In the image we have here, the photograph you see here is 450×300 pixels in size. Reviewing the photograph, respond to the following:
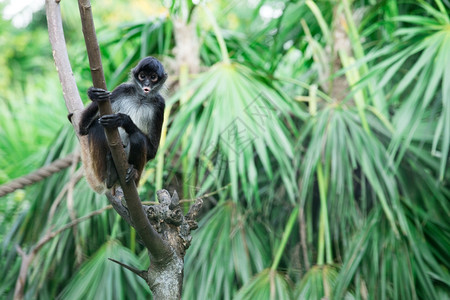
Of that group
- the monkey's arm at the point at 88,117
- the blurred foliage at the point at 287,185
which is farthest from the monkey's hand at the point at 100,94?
the blurred foliage at the point at 287,185

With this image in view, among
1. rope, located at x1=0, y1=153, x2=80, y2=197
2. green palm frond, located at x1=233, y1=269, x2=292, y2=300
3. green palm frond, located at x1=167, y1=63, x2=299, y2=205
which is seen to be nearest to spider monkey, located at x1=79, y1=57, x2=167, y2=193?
green palm frond, located at x1=167, y1=63, x2=299, y2=205

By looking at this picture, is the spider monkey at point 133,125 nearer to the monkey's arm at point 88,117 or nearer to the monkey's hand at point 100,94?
the monkey's arm at point 88,117

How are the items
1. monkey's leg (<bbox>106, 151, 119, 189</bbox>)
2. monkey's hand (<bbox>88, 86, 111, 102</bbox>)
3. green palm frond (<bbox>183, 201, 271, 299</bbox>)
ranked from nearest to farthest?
monkey's hand (<bbox>88, 86, 111, 102</bbox>)
monkey's leg (<bbox>106, 151, 119, 189</bbox>)
green palm frond (<bbox>183, 201, 271, 299</bbox>)

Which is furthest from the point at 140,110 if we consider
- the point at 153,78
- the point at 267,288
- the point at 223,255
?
the point at 267,288

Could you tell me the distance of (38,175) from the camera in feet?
15.3

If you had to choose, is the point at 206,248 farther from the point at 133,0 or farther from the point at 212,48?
the point at 133,0

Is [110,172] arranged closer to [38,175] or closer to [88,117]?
[88,117]

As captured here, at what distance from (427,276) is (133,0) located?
31.5 ft

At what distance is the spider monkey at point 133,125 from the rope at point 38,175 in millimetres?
969

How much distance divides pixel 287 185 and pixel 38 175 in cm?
200

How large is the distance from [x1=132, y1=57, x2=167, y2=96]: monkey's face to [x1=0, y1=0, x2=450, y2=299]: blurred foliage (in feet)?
2.66

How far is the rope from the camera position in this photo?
430 centimetres

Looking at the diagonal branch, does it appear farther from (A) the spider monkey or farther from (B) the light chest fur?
(B) the light chest fur

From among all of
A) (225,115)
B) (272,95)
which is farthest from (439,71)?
(225,115)
